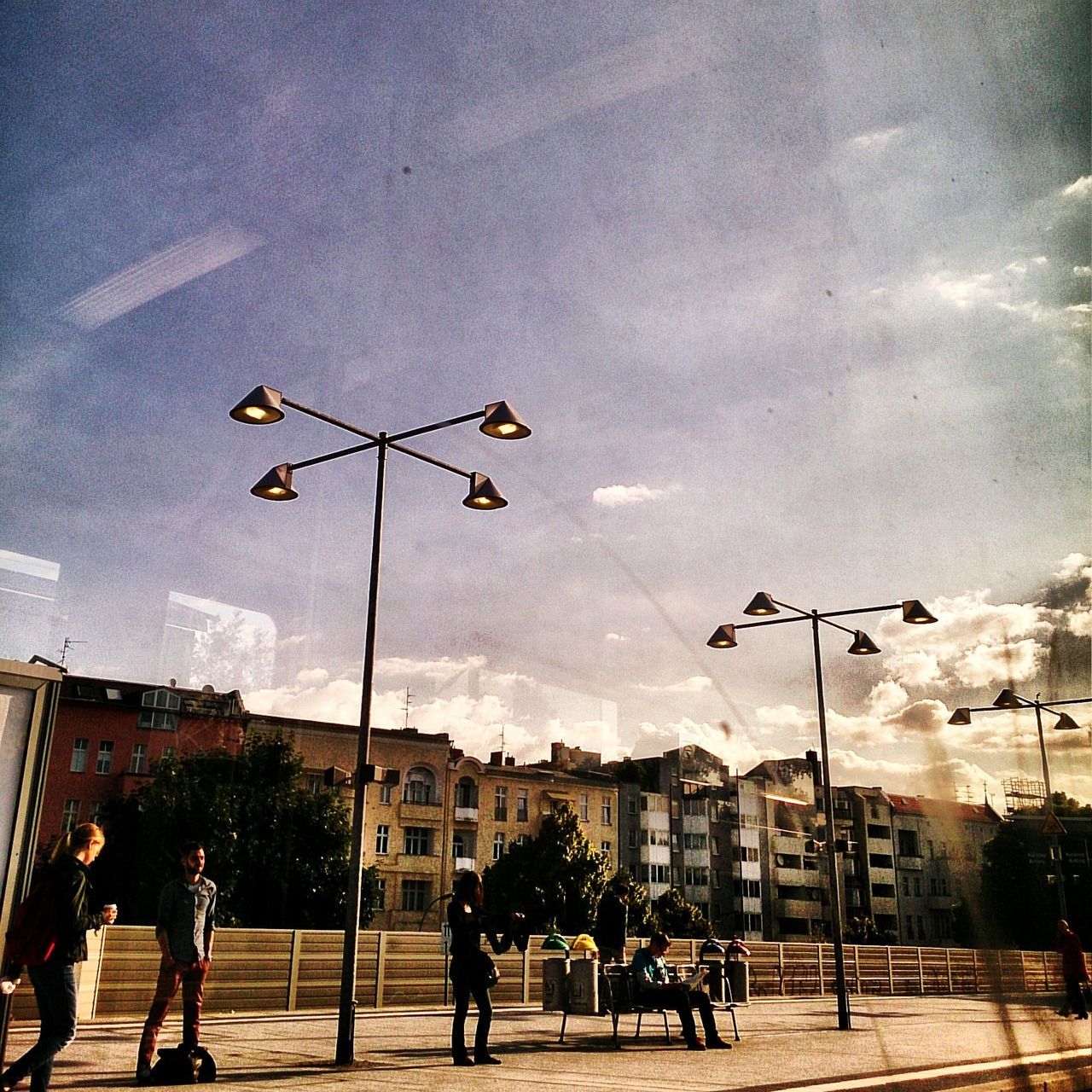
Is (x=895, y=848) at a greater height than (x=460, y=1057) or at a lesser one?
greater

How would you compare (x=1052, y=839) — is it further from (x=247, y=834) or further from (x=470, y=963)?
(x=247, y=834)

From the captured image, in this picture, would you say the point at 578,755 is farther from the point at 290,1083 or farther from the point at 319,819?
the point at 290,1083

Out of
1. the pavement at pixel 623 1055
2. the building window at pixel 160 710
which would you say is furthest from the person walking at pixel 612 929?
the building window at pixel 160 710

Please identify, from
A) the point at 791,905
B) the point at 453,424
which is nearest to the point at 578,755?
the point at 791,905

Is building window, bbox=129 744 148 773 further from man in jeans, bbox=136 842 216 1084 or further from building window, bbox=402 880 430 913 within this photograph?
man in jeans, bbox=136 842 216 1084

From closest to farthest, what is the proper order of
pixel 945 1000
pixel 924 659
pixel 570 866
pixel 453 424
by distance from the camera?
pixel 924 659, pixel 453 424, pixel 945 1000, pixel 570 866

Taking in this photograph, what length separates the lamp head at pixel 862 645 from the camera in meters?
17.5

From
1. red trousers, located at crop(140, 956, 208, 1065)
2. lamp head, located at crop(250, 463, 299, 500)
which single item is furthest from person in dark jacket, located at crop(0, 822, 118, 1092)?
lamp head, located at crop(250, 463, 299, 500)

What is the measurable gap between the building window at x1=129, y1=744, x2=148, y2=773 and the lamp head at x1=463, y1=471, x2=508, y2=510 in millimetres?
44684

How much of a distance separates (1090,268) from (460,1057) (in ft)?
26.4

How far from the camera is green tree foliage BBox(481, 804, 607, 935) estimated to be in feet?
203

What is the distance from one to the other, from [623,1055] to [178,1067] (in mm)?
4765

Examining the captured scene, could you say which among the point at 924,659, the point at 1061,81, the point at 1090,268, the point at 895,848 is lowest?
the point at 895,848

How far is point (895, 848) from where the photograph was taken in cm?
1200
